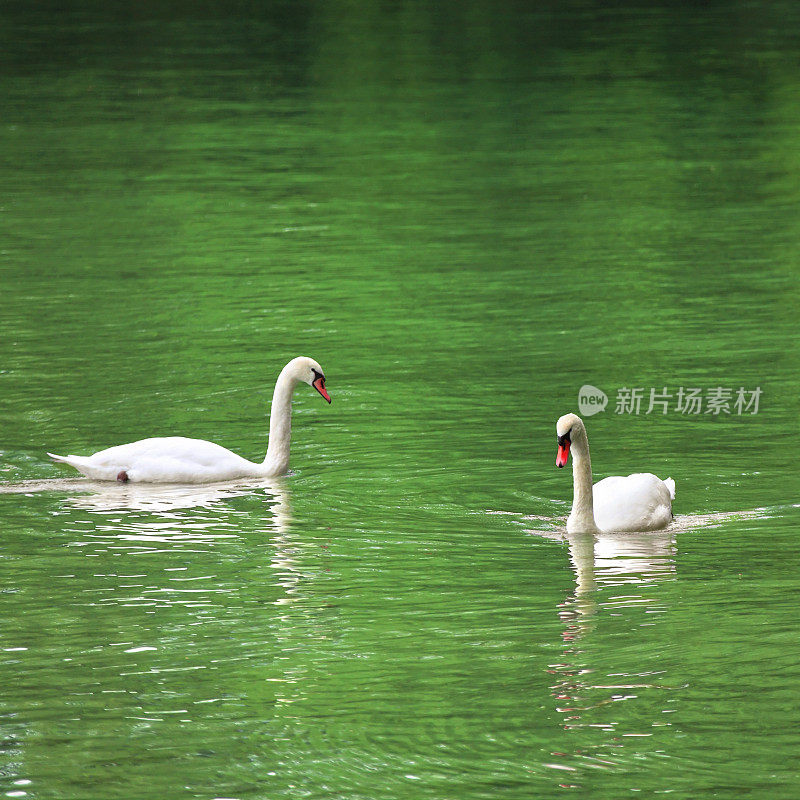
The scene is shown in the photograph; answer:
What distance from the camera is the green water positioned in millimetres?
8273

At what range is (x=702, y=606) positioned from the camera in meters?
10.0

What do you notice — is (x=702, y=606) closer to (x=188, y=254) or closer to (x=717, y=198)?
(x=188, y=254)

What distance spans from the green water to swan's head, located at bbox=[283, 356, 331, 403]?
1.57 ft

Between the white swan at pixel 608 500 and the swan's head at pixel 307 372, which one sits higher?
the swan's head at pixel 307 372

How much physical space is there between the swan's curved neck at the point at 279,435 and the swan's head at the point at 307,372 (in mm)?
283

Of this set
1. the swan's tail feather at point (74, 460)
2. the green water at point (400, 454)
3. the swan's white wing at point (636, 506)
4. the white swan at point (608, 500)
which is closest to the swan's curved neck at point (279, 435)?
the green water at point (400, 454)

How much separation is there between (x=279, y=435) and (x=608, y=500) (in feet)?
8.83

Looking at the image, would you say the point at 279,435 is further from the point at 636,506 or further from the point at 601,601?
the point at 601,601

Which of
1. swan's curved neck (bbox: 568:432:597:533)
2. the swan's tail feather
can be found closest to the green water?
swan's curved neck (bbox: 568:432:597:533)

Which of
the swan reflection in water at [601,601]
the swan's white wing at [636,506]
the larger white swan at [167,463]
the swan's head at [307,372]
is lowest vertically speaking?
the swan reflection in water at [601,601]

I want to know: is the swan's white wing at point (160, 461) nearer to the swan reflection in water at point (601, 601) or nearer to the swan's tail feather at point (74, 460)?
the swan's tail feather at point (74, 460)

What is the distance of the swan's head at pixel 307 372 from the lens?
1394cm

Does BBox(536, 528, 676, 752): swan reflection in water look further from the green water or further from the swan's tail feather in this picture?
the swan's tail feather

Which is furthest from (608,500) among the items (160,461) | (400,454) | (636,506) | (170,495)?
(160,461)
